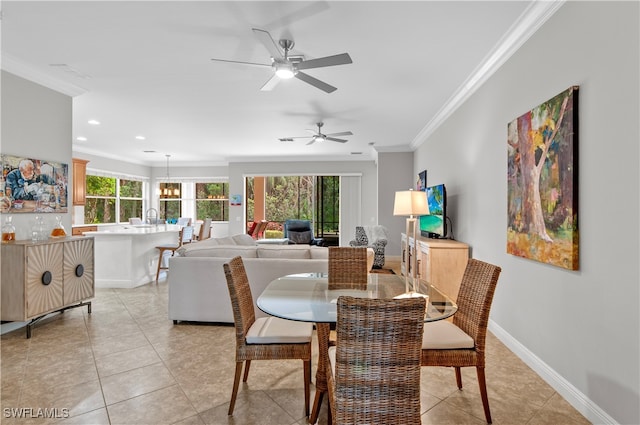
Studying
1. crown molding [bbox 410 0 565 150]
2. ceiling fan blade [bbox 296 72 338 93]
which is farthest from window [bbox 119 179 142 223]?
crown molding [bbox 410 0 565 150]

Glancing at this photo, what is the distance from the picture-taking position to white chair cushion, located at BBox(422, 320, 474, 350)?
6.46 feet

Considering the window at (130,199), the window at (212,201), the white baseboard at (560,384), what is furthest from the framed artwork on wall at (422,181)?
the window at (130,199)

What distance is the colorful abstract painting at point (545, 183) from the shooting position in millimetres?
2102

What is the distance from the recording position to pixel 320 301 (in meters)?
2.01

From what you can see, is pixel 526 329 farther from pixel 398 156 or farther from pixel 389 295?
pixel 398 156

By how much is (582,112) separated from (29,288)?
4583 millimetres

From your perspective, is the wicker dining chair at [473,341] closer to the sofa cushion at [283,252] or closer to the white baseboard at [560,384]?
the white baseboard at [560,384]

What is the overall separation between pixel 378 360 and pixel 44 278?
3483 millimetres

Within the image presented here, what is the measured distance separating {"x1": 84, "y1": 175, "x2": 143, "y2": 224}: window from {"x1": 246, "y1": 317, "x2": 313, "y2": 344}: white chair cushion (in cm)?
778

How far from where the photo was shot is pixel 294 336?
6.72 ft

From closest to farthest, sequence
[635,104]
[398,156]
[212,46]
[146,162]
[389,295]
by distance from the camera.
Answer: [635,104]
[389,295]
[212,46]
[398,156]
[146,162]

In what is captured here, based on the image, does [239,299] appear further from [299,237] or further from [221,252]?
[299,237]

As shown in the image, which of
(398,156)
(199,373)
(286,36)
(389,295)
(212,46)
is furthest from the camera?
(398,156)

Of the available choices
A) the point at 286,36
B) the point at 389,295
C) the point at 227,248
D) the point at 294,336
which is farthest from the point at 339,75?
the point at 294,336
